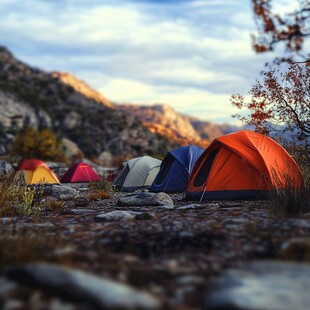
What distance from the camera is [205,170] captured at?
12.4 meters

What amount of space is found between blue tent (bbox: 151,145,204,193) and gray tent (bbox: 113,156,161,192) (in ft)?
6.35

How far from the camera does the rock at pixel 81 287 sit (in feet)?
10.7

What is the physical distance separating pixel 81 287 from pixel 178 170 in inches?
472

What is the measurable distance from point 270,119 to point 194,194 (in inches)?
134

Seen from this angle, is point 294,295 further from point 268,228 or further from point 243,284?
point 268,228

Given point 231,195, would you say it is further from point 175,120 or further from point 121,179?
point 175,120

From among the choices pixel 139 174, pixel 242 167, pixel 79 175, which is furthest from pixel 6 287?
pixel 79 175

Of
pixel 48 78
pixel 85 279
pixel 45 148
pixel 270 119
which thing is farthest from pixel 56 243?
pixel 48 78

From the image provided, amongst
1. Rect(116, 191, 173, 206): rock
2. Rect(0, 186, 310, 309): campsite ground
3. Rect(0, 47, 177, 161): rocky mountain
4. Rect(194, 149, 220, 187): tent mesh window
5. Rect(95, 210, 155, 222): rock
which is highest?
Rect(0, 47, 177, 161): rocky mountain

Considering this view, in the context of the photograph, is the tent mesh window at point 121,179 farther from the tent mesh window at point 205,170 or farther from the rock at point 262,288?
the rock at point 262,288

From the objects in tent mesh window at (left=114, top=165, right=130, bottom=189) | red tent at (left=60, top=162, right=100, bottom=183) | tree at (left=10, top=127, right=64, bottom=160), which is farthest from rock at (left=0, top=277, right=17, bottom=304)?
tree at (left=10, top=127, right=64, bottom=160)

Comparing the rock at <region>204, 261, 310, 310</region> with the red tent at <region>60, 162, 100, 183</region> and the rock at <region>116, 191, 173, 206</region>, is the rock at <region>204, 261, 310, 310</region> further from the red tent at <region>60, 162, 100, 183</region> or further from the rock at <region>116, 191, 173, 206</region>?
the red tent at <region>60, 162, 100, 183</region>

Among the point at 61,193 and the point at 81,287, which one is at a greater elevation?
the point at 81,287

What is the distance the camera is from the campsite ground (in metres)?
3.74
